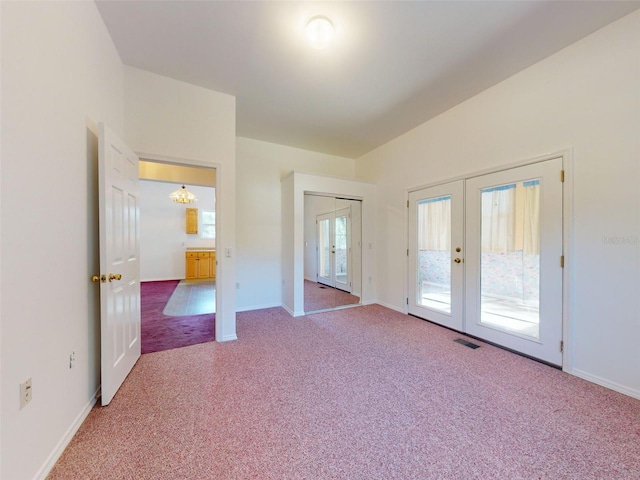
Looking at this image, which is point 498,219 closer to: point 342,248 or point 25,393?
point 342,248

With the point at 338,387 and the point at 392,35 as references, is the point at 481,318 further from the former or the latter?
the point at 392,35

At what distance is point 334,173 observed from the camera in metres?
5.08

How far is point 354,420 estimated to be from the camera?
165 cm

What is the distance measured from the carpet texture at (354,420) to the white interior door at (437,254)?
80 centimetres

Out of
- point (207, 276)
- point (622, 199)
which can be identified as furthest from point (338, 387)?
point (207, 276)

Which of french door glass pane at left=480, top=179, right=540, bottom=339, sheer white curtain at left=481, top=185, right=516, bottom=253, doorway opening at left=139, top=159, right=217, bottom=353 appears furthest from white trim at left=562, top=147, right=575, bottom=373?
doorway opening at left=139, top=159, right=217, bottom=353

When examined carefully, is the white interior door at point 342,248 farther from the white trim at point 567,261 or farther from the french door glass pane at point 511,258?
the white trim at point 567,261

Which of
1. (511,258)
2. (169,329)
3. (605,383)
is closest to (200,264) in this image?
(169,329)

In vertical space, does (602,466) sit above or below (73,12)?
below

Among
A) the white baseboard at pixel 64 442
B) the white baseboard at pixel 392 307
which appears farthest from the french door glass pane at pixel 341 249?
the white baseboard at pixel 64 442

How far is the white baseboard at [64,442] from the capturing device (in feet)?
4.06

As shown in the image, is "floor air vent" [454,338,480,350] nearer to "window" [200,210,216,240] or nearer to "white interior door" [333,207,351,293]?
"white interior door" [333,207,351,293]

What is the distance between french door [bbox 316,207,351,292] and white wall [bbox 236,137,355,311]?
0.85 metres

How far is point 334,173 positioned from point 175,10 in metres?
3.51
